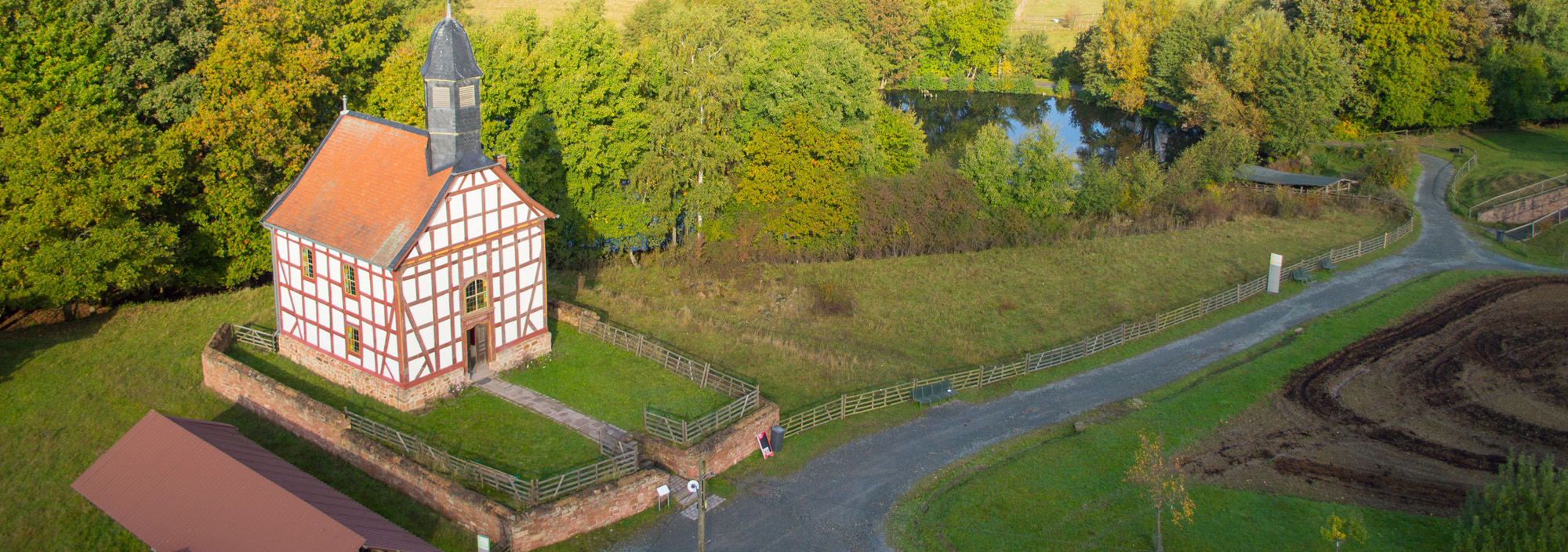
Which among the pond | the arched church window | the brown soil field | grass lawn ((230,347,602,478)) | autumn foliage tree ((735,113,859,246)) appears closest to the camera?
grass lawn ((230,347,602,478))

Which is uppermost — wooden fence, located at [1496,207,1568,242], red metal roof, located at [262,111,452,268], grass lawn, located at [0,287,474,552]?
red metal roof, located at [262,111,452,268]

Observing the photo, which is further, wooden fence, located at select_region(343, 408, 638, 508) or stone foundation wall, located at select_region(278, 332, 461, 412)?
stone foundation wall, located at select_region(278, 332, 461, 412)

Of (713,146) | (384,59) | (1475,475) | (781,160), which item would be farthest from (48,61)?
(1475,475)

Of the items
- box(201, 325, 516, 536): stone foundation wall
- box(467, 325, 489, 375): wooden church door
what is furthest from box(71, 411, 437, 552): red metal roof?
box(467, 325, 489, 375): wooden church door

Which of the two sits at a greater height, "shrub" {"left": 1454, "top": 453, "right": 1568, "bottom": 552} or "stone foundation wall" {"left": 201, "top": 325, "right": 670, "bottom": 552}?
"shrub" {"left": 1454, "top": 453, "right": 1568, "bottom": 552}

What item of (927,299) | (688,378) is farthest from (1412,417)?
(688,378)

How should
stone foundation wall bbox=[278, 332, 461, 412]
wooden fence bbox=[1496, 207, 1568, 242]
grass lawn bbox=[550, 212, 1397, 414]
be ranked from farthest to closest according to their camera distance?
1. wooden fence bbox=[1496, 207, 1568, 242]
2. grass lawn bbox=[550, 212, 1397, 414]
3. stone foundation wall bbox=[278, 332, 461, 412]

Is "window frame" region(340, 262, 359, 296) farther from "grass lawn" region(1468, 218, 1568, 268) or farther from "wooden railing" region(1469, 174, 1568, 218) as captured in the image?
"wooden railing" region(1469, 174, 1568, 218)
